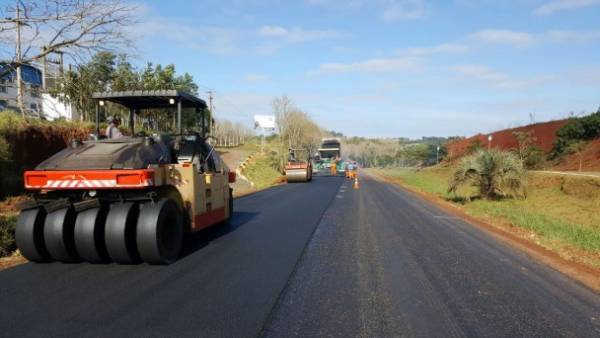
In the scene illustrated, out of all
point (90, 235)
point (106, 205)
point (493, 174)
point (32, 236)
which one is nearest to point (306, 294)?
point (90, 235)

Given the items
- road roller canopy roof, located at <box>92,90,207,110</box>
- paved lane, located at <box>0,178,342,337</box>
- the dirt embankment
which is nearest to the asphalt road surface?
paved lane, located at <box>0,178,342,337</box>

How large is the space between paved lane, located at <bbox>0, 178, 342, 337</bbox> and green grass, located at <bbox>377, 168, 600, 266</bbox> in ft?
18.0

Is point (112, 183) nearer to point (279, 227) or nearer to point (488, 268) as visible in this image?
point (279, 227)

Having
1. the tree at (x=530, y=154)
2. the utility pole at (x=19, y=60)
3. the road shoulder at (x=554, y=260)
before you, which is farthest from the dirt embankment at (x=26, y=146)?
the tree at (x=530, y=154)

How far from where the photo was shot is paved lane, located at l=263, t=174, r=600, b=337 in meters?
4.23

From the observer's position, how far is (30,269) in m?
5.89

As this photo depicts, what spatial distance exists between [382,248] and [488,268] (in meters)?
1.82

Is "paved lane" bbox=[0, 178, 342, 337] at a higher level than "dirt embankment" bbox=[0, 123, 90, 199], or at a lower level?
lower

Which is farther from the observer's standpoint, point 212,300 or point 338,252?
point 338,252

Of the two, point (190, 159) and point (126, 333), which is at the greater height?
point (190, 159)

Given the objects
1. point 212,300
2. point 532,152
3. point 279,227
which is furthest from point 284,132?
point 212,300

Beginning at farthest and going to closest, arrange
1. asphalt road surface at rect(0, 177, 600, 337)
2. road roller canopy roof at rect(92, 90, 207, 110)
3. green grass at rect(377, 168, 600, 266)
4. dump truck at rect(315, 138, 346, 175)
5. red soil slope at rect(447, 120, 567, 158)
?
dump truck at rect(315, 138, 346, 175), red soil slope at rect(447, 120, 567, 158), green grass at rect(377, 168, 600, 266), road roller canopy roof at rect(92, 90, 207, 110), asphalt road surface at rect(0, 177, 600, 337)

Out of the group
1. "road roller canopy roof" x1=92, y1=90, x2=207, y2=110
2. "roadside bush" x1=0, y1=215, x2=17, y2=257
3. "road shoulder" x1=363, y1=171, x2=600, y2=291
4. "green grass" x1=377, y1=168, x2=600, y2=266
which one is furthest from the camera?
"green grass" x1=377, y1=168, x2=600, y2=266

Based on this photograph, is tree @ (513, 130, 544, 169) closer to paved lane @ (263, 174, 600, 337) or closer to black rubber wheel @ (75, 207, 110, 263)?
paved lane @ (263, 174, 600, 337)
